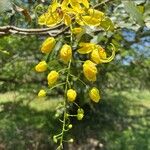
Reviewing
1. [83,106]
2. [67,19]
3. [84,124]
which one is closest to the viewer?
[67,19]

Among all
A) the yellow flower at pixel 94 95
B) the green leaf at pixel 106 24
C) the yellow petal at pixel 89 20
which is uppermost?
the yellow petal at pixel 89 20

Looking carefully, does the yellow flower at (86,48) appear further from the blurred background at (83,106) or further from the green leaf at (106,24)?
the blurred background at (83,106)

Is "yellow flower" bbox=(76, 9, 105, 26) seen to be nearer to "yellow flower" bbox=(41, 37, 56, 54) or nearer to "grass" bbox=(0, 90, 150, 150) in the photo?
"yellow flower" bbox=(41, 37, 56, 54)

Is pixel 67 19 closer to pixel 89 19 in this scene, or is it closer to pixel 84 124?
pixel 89 19

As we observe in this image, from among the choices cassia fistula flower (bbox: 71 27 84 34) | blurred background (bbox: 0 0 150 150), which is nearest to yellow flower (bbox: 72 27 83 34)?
cassia fistula flower (bbox: 71 27 84 34)

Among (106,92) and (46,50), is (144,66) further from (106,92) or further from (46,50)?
(46,50)

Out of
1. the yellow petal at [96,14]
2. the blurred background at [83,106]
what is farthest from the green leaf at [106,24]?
the blurred background at [83,106]

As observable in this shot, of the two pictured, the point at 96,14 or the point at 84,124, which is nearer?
the point at 96,14

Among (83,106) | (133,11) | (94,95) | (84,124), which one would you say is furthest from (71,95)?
(84,124)
